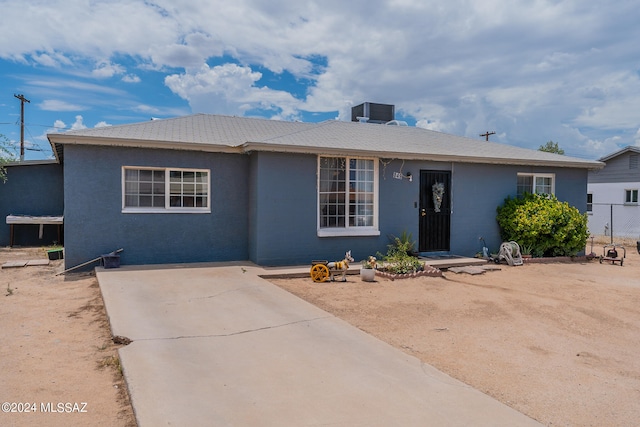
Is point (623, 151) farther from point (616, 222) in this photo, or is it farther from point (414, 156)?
point (414, 156)

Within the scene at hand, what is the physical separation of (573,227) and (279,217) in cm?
826

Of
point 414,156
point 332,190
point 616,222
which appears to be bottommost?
point 616,222

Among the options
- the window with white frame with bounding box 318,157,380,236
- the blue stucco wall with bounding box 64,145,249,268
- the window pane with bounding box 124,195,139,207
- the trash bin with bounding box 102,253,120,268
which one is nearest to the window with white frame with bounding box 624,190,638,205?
the window with white frame with bounding box 318,157,380,236

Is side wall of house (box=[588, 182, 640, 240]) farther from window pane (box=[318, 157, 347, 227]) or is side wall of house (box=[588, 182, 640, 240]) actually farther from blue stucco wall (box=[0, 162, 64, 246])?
blue stucco wall (box=[0, 162, 64, 246])

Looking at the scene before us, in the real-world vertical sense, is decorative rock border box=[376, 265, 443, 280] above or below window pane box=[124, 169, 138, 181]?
below

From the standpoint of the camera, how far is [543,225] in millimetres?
11680

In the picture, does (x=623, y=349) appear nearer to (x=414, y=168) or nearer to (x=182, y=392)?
(x=182, y=392)

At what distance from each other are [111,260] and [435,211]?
25.4 feet

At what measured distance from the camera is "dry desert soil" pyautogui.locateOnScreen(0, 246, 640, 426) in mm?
3625

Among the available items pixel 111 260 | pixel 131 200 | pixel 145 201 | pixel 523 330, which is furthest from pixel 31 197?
pixel 523 330

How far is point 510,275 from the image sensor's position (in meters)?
10.2

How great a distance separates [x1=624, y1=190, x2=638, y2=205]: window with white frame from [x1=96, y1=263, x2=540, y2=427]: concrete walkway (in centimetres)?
2100

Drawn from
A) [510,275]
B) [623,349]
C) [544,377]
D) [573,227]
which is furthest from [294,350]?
[573,227]

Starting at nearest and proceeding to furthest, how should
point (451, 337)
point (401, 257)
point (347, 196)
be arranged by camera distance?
point (451, 337)
point (401, 257)
point (347, 196)
